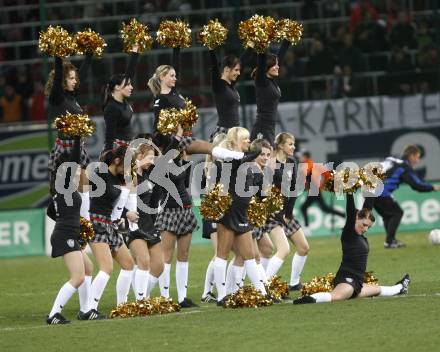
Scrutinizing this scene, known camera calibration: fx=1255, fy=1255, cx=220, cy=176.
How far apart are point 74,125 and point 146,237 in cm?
129

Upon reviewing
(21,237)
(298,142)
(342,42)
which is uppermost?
(342,42)

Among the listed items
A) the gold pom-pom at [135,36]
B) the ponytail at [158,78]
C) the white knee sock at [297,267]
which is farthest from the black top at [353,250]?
the gold pom-pom at [135,36]

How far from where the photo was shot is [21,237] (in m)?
19.7

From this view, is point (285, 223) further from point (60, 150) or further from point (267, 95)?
point (60, 150)

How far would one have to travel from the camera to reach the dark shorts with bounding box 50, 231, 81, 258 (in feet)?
35.8

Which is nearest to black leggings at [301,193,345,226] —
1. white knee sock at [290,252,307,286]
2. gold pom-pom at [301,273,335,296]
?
white knee sock at [290,252,307,286]

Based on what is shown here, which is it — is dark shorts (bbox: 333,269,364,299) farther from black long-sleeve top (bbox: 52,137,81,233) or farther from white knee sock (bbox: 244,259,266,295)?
black long-sleeve top (bbox: 52,137,81,233)

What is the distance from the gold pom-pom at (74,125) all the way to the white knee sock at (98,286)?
1.29m

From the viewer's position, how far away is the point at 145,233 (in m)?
11.5

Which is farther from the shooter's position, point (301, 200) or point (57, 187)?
point (301, 200)

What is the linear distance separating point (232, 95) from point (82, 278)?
3.01 m

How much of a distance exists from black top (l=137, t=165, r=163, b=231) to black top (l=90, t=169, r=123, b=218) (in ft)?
1.11

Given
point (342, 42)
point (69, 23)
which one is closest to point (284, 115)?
point (342, 42)

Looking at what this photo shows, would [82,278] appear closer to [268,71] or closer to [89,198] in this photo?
[89,198]
